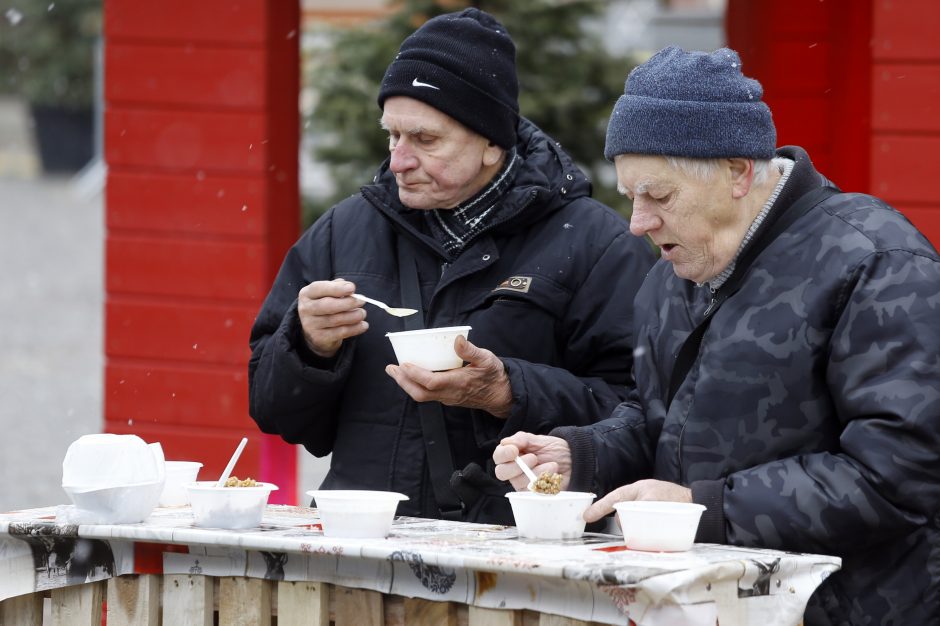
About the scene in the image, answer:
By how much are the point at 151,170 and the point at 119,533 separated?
10.6 feet

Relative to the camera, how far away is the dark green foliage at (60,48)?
77.9ft

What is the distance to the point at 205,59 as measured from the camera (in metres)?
5.38

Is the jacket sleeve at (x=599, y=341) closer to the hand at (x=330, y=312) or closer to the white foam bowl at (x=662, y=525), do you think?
the hand at (x=330, y=312)

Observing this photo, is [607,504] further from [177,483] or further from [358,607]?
[177,483]

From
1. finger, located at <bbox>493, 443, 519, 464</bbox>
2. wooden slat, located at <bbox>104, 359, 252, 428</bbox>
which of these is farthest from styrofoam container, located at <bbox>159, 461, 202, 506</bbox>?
wooden slat, located at <bbox>104, 359, 252, 428</bbox>

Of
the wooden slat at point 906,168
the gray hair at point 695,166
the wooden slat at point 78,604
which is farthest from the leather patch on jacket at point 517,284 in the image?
the wooden slat at point 906,168

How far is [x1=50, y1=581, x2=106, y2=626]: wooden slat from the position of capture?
263 centimetres

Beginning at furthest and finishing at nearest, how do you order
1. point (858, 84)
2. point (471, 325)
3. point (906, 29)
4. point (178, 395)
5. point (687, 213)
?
point (178, 395)
point (858, 84)
point (906, 29)
point (471, 325)
point (687, 213)

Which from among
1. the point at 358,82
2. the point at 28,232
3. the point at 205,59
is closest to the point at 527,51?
the point at 358,82

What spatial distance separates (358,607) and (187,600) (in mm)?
353

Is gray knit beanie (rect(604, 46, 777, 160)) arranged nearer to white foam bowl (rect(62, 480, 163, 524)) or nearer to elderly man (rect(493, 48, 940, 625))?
elderly man (rect(493, 48, 940, 625))

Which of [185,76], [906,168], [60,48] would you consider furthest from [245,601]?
[60,48]

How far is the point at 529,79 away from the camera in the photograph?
8.76 meters

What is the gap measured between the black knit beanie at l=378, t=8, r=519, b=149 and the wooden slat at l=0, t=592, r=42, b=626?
1.32 meters
